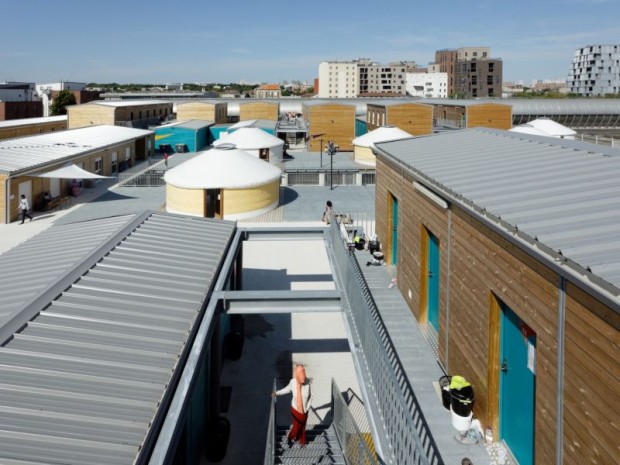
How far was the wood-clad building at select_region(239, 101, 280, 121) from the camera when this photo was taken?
6888 cm

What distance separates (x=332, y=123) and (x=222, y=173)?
2479 centimetres

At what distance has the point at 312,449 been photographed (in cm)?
911

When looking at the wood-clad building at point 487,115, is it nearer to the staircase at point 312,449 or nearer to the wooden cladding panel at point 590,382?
the staircase at point 312,449

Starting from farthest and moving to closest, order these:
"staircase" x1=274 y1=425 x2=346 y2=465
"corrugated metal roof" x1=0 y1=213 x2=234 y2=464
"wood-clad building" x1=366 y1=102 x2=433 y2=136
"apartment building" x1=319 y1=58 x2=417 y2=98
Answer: "apartment building" x1=319 y1=58 x2=417 y2=98 → "wood-clad building" x1=366 y1=102 x2=433 y2=136 → "staircase" x1=274 y1=425 x2=346 y2=465 → "corrugated metal roof" x1=0 y1=213 x2=234 y2=464

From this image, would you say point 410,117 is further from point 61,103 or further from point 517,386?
point 61,103

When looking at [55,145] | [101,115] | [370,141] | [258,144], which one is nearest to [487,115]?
[370,141]

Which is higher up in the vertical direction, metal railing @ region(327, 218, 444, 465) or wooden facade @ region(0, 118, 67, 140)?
wooden facade @ region(0, 118, 67, 140)

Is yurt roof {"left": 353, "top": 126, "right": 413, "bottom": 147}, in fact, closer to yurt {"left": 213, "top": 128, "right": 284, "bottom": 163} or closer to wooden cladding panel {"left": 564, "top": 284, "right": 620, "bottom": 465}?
yurt {"left": 213, "top": 128, "right": 284, "bottom": 163}

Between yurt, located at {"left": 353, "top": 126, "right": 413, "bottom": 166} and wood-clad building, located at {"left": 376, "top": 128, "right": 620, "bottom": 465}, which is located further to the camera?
yurt, located at {"left": 353, "top": 126, "right": 413, "bottom": 166}

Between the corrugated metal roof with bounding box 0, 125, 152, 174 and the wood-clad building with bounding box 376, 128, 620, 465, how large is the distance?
23853 millimetres

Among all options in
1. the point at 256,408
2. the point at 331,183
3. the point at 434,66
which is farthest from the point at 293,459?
A: the point at 434,66

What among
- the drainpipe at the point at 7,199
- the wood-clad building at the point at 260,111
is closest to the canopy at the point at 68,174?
the drainpipe at the point at 7,199

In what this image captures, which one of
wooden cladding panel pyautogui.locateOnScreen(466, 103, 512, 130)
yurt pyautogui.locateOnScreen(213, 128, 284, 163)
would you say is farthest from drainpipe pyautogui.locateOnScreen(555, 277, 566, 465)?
wooden cladding panel pyautogui.locateOnScreen(466, 103, 512, 130)

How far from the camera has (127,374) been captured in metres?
6.42
